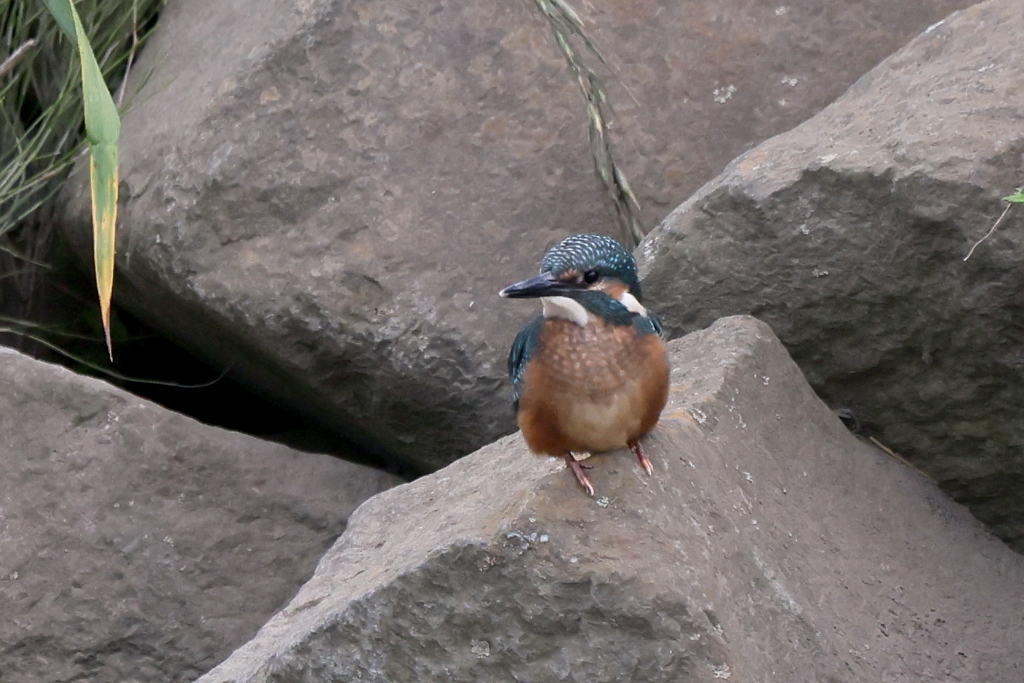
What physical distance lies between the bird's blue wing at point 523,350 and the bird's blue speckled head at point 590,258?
0.38 feet

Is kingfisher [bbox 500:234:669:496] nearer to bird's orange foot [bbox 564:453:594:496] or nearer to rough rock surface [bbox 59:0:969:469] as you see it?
bird's orange foot [bbox 564:453:594:496]

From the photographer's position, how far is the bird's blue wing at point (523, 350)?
7.16 ft

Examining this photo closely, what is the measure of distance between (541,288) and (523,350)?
186mm

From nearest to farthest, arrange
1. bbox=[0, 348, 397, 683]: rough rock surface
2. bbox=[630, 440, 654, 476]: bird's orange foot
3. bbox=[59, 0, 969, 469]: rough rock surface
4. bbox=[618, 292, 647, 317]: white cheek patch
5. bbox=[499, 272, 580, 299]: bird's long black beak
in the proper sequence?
bbox=[499, 272, 580, 299]: bird's long black beak, bbox=[618, 292, 647, 317]: white cheek patch, bbox=[630, 440, 654, 476]: bird's orange foot, bbox=[0, 348, 397, 683]: rough rock surface, bbox=[59, 0, 969, 469]: rough rock surface

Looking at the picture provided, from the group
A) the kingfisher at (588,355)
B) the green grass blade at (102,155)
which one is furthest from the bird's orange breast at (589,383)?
the green grass blade at (102,155)

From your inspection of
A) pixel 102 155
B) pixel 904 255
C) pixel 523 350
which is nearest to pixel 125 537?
pixel 102 155

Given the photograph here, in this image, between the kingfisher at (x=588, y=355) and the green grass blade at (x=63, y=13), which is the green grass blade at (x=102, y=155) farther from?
the kingfisher at (x=588, y=355)

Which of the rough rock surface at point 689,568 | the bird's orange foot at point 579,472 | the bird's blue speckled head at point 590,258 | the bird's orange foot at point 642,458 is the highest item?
the bird's blue speckled head at point 590,258

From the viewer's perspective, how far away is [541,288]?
82.0 inches

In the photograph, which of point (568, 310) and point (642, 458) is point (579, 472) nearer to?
point (642, 458)

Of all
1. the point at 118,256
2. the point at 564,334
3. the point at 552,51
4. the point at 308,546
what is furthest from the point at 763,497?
the point at 118,256

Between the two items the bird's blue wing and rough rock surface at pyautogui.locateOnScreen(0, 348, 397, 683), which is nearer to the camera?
the bird's blue wing

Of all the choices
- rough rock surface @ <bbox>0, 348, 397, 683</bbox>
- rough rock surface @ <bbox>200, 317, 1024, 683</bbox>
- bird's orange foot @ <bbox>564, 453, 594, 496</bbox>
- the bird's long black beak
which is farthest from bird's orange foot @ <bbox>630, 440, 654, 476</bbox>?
rough rock surface @ <bbox>0, 348, 397, 683</bbox>

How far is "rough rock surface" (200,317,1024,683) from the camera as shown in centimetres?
212
